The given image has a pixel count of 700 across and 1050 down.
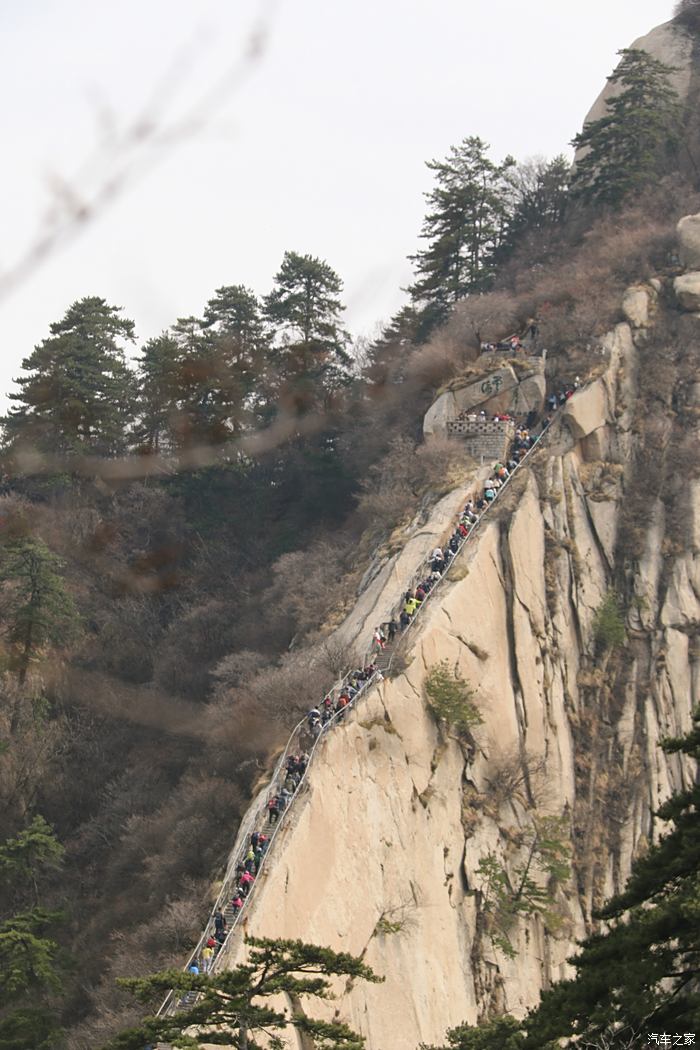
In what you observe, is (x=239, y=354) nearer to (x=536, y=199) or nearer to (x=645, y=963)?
(x=536, y=199)

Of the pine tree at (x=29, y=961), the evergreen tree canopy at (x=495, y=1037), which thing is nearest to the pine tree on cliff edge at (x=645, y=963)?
the evergreen tree canopy at (x=495, y=1037)

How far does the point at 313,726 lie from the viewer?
132 ft

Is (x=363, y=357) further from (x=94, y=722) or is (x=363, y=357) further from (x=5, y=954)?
(x=5, y=954)

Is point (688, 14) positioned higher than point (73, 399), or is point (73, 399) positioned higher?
point (688, 14)

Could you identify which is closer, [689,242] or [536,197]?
[689,242]

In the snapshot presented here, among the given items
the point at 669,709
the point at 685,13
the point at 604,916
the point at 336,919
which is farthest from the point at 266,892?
the point at 685,13

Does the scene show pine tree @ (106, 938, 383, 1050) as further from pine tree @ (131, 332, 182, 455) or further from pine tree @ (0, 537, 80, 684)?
pine tree @ (131, 332, 182, 455)

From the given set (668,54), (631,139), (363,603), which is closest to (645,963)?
(363,603)

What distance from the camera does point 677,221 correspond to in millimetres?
62719

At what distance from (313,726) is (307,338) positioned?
2657 cm

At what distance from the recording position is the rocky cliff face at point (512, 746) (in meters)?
38.8

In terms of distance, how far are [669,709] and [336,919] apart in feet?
54.4

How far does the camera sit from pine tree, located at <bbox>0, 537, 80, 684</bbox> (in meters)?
48.8

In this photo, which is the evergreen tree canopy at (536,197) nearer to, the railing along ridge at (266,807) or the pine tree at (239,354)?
the pine tree at (239,354)
